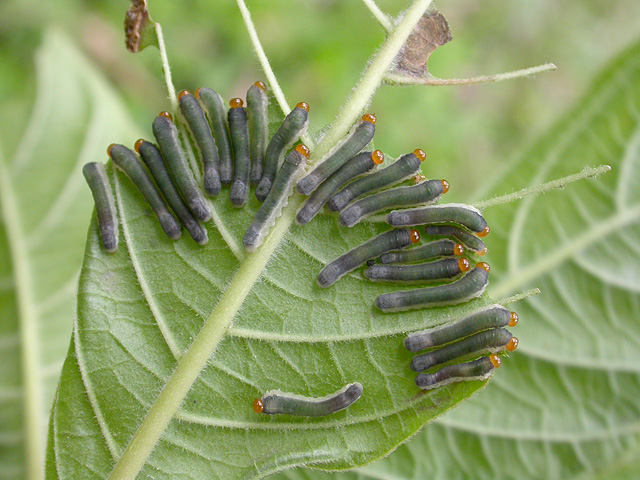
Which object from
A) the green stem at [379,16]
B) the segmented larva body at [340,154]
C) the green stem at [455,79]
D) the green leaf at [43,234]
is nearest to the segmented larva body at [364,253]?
the segmented larva body at [340,154]

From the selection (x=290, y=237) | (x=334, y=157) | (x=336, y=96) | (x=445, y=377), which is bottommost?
(x=445, y=377)

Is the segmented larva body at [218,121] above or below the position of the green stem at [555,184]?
above

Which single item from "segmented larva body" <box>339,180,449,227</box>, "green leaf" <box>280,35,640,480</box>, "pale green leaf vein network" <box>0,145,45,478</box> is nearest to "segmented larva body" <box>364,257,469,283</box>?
"segmented larva body" <box>339,180,449,227</box>

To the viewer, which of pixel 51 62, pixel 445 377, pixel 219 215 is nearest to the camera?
pixel 445 377

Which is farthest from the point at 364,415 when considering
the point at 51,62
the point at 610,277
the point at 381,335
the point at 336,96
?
the point at 336,96

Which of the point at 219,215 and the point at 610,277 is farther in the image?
the point at 610,277

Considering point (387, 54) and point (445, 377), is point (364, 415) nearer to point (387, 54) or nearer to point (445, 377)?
point (445, 377)

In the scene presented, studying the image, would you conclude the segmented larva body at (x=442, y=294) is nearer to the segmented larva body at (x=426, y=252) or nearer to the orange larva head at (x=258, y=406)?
the segmented larva body at (x=426, y=252)
